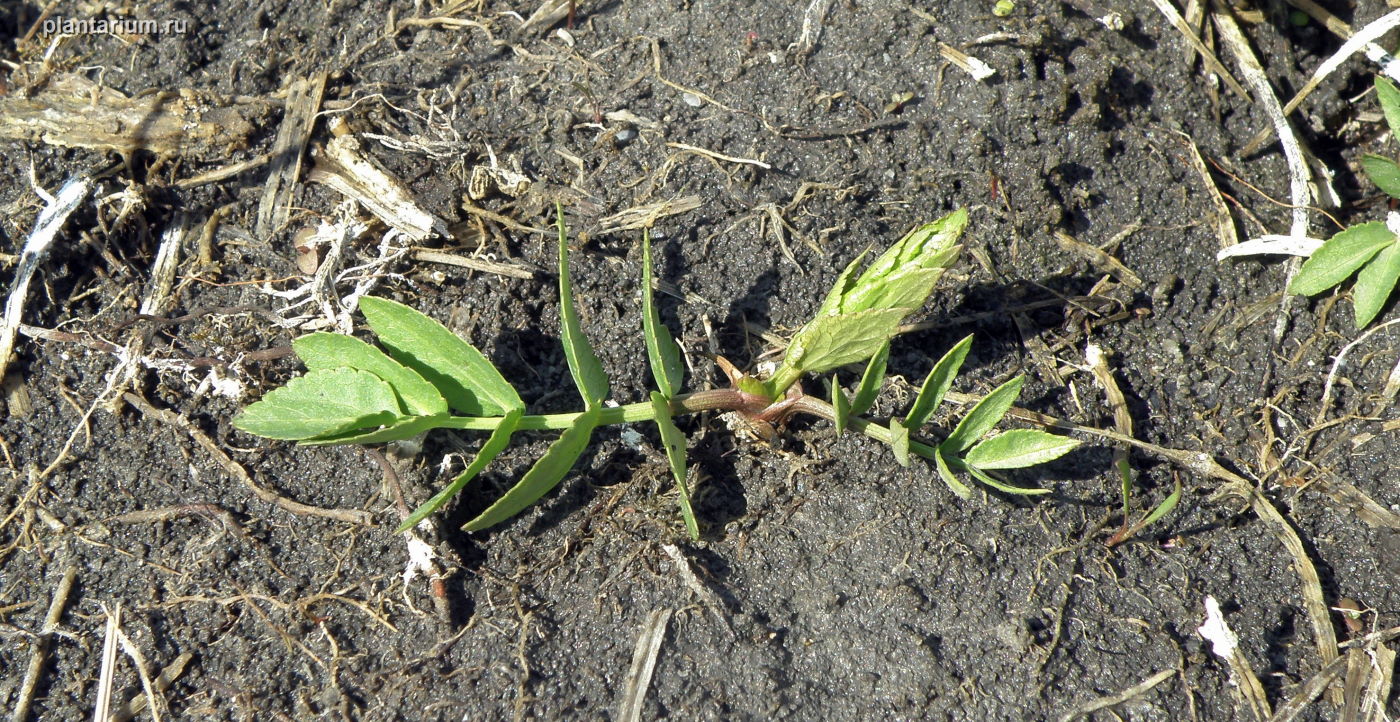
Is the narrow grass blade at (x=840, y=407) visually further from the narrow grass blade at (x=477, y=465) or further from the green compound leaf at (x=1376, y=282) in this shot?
the green compound leaf at (x=1376, y=282)

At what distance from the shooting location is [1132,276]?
2227 millimetres

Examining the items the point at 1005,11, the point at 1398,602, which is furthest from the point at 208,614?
the point at 1398,602

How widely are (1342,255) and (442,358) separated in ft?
6.66

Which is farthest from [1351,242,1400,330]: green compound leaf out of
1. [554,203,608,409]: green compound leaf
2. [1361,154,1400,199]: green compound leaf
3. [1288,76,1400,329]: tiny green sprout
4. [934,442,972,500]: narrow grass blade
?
[554,203,608,409]: green compound leaf

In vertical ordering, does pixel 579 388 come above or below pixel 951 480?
above

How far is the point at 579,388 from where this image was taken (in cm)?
187

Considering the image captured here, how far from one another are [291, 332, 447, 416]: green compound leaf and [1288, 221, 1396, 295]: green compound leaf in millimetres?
1961

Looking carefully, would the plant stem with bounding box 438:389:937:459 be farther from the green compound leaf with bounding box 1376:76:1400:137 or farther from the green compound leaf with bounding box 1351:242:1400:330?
the green compound leaf with bounding box 1376:76:1400:137

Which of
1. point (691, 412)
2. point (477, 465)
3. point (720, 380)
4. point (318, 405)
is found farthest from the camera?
point (720, 380)

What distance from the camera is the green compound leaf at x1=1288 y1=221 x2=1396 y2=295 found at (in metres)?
2.16

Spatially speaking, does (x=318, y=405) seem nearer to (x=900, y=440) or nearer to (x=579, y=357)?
(x=579, y=357)

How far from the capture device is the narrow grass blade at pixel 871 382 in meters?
1.84

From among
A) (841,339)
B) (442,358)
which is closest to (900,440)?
(841,339)

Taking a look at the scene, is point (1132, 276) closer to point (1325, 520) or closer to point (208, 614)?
point (1325, 520)
